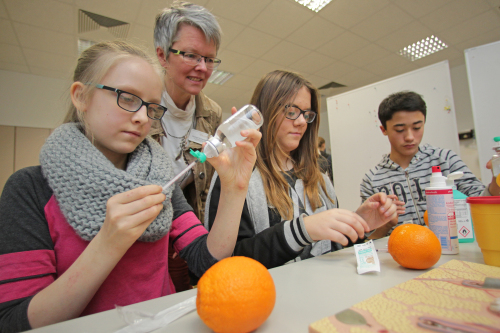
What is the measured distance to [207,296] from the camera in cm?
37

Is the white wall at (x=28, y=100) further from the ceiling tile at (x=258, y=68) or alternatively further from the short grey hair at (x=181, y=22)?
Answer: the short grey hair at (x=181, y=22)

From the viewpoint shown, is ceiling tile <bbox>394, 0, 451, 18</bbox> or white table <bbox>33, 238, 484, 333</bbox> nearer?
white table <bbox>33, 238, 484, 333</bbox>

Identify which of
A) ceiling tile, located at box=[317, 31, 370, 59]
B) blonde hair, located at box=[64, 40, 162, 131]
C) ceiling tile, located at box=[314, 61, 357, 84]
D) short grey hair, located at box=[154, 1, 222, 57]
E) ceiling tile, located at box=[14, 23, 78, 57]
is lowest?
blonde hair, located at box=[64, 40, 162, 131]

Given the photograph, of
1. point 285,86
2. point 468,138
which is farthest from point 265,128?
point 468,138

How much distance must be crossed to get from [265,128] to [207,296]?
86cm

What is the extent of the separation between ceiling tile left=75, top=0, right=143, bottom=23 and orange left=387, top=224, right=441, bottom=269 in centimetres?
325

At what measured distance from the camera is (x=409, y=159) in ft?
5.43

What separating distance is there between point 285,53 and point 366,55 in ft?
4.75

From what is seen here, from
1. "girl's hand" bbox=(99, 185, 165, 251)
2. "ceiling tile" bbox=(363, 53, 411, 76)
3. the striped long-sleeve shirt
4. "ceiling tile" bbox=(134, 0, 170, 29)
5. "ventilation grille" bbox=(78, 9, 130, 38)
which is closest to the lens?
"girl's hand" bbox=(99, 185, 165, 251)

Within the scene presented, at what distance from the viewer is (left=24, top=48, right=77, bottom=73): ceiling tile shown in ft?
11.5

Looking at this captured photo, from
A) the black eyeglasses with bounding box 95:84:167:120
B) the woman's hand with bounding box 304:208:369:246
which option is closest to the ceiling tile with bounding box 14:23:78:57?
the black eyeglasses with bounding box 95:84:167:120

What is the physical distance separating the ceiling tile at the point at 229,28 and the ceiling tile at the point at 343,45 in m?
1.40

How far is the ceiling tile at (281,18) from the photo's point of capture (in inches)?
116

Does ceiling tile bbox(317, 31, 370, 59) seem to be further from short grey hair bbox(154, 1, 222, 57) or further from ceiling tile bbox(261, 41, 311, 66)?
short grey hair bbox(154, 1, 222, 57)
